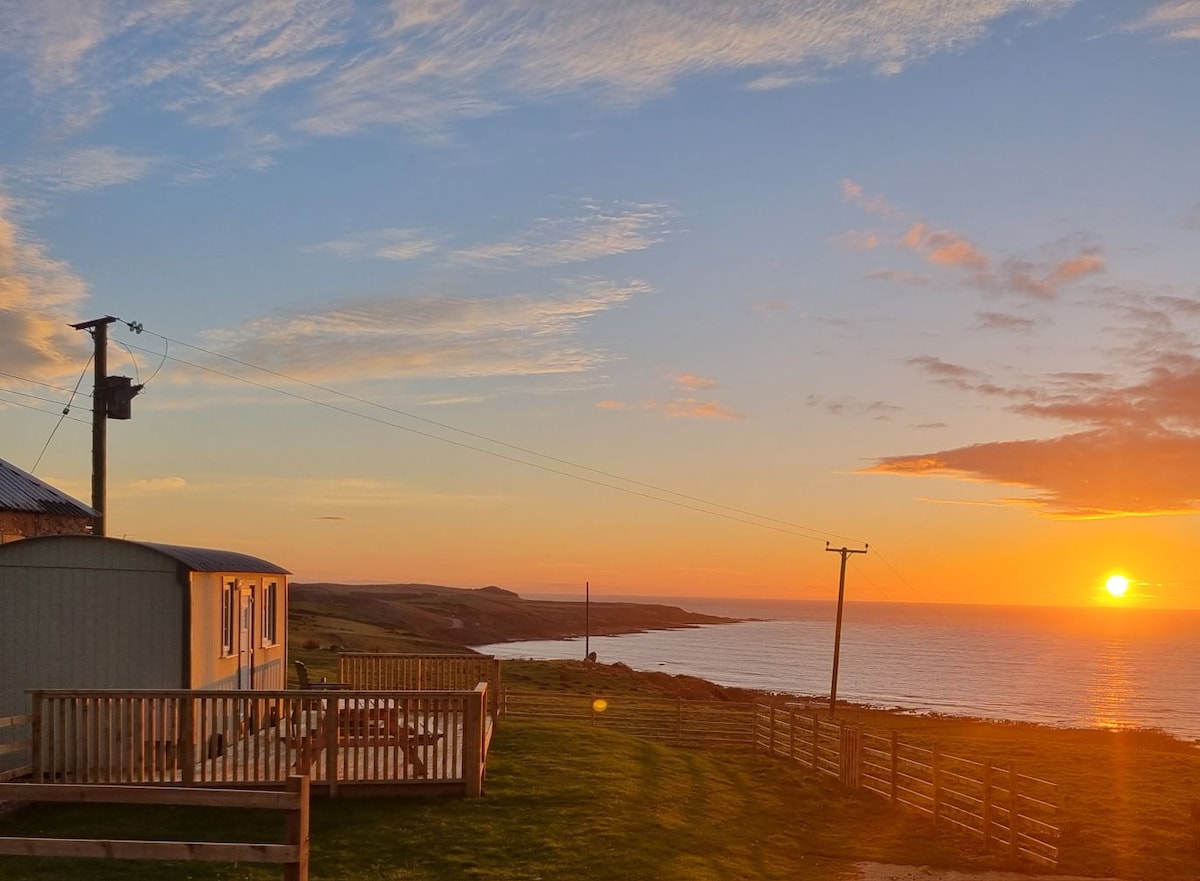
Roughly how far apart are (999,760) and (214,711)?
82.2 ft

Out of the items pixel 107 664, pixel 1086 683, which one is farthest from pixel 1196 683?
pixel 107 664

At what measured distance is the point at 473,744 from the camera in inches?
584

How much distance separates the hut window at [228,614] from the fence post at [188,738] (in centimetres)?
329

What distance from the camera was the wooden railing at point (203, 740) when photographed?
14336 millimetres

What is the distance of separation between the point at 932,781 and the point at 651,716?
51.0ft

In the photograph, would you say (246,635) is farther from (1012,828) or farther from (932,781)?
(1012,828)

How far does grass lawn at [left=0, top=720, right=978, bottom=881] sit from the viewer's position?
12016 mm

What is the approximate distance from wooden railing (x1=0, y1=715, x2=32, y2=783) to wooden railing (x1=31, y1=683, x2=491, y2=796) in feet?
0.94

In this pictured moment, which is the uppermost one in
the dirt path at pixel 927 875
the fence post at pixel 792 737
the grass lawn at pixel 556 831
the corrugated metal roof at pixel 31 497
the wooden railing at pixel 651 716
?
the corrugated metal roof at pixel 31 497

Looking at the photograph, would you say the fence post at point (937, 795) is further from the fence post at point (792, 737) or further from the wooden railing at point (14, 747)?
the wooden railing at point (14, 747)

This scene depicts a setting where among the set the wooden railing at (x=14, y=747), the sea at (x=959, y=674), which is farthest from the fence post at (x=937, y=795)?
the sea at (x=959, y=674)

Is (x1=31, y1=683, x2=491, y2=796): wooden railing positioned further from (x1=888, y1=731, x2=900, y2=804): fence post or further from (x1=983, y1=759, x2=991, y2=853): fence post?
(x1=888, y1=731, x2=900, y2=804): fence post

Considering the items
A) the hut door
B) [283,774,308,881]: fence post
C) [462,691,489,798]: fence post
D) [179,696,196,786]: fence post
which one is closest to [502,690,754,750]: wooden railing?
the hut door

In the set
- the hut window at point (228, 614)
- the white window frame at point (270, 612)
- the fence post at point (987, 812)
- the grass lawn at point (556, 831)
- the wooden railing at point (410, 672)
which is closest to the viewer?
the grass lawn at point (556, 831)
